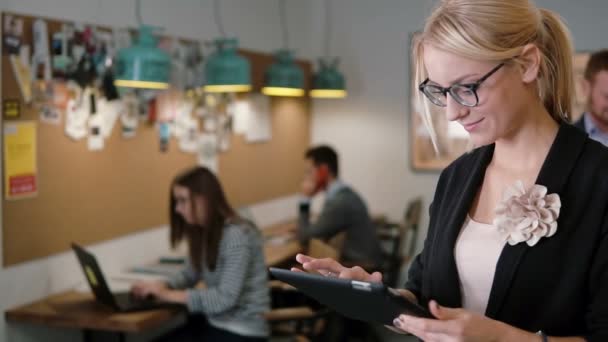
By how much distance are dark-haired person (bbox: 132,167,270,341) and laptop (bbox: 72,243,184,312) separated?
0.04 m

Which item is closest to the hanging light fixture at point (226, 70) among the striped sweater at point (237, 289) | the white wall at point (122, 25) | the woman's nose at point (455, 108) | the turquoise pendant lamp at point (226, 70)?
the turquoise pendant lamp at point (226, 70)

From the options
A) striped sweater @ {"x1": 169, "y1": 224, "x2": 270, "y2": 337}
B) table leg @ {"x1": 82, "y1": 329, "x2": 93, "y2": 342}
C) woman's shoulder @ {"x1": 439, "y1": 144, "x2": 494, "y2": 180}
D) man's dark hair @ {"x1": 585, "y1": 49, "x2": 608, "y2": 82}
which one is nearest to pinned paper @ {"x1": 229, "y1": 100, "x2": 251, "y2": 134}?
striped sweater @ {"x1": 169, "y1": 224, "x2": 270, "y2": 337}

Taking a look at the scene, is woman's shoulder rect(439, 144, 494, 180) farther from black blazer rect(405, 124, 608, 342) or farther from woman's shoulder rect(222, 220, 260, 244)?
woman's shoulder rect(222, 220, 260, 244)

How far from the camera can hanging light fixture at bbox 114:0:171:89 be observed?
326 cm

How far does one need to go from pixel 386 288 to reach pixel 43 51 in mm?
2358

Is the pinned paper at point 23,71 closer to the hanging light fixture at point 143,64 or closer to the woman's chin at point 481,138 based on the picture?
the hanging light fixture at point 143,64

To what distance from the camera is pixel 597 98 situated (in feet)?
8.91

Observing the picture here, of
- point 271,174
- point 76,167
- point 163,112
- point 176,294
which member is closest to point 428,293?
point 176,294

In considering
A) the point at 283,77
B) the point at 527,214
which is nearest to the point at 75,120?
the point at 283,77

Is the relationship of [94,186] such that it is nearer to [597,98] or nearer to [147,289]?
[147,289]

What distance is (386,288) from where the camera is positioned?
1139 mm

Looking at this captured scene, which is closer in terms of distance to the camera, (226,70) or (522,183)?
(522,183)

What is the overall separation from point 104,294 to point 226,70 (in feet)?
4.84

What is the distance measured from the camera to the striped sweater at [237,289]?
2.99 m
